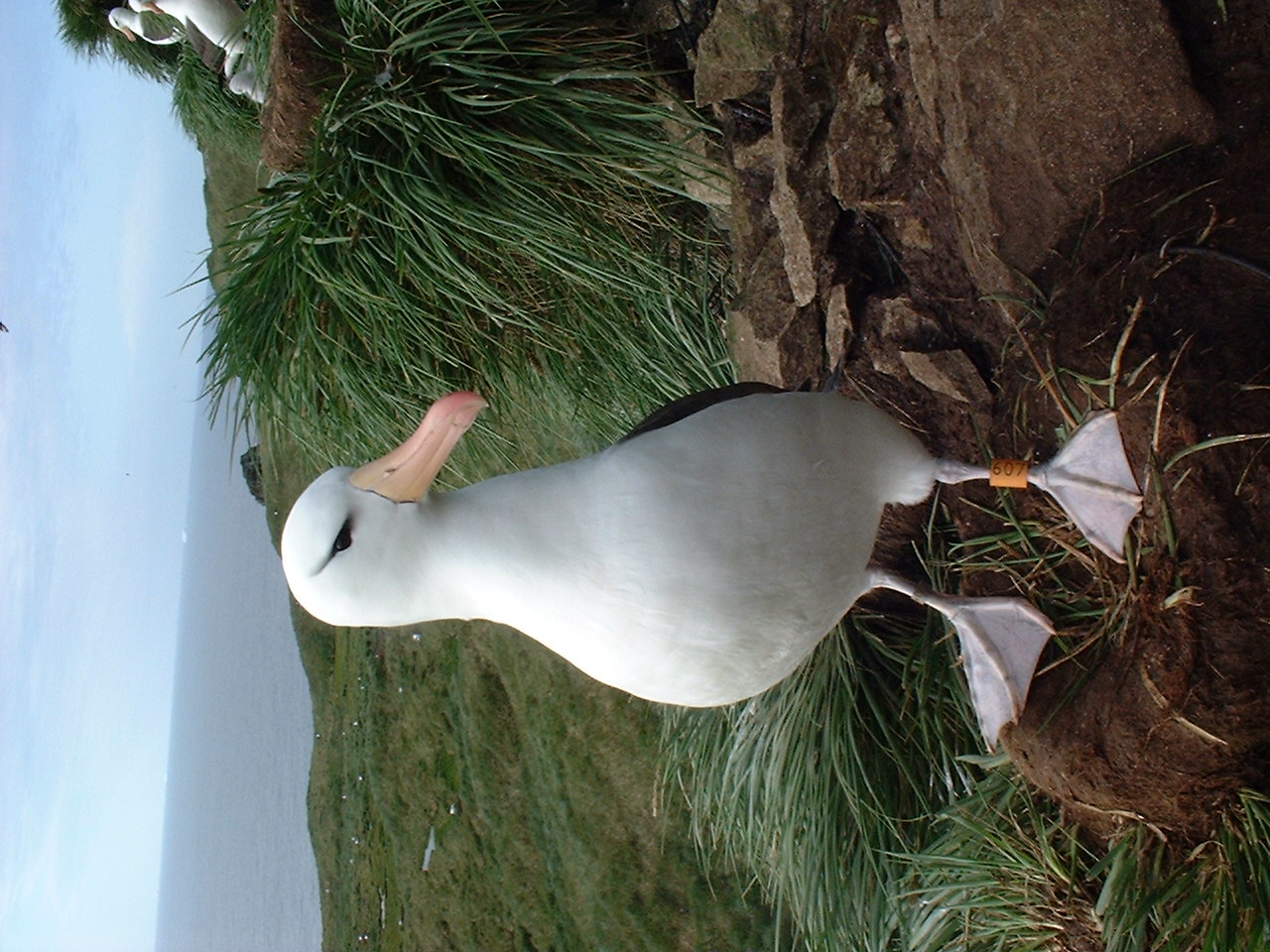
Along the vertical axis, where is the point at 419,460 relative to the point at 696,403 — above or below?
above

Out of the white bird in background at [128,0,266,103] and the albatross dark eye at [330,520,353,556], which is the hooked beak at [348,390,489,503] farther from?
the white bird in background at [128,0,266,103]

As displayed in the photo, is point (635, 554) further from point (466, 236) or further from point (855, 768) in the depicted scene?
point (466, 236)

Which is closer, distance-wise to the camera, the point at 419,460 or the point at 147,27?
the point at 419,460

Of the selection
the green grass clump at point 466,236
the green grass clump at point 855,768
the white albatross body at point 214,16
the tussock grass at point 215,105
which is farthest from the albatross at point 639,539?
the tussock grass at point 215,105

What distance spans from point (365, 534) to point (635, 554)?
415 mm

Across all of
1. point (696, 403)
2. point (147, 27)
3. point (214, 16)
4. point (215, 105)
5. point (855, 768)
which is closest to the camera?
point (696, 403)

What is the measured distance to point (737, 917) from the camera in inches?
125

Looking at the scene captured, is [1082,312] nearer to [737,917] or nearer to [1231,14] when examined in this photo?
[1231,14]

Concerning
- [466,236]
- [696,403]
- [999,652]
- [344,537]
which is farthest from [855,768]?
[466,236]

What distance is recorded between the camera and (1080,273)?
60.1 inches

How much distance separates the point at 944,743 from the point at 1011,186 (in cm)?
117

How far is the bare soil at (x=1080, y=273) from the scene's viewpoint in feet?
4.36

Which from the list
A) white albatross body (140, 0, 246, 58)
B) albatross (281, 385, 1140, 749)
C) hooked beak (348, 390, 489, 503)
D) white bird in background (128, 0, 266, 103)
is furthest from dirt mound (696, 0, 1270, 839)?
white albatross body (140, 0, 246, 58)

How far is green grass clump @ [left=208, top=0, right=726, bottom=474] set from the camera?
7.89ft
